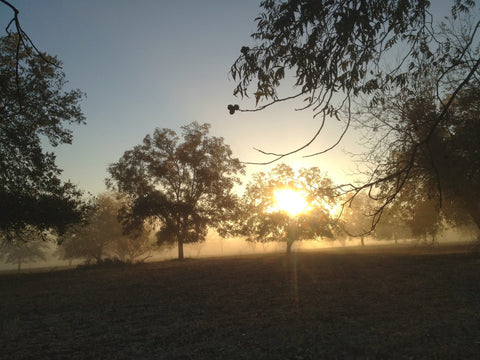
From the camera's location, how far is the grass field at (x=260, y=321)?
460 centimetres

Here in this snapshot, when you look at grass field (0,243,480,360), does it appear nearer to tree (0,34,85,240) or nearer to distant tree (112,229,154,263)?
tree (0,34,85,240)

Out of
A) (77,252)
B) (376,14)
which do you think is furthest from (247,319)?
(77,252)

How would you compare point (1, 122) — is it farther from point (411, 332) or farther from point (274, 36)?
point (411, 332)

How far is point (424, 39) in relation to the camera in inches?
208

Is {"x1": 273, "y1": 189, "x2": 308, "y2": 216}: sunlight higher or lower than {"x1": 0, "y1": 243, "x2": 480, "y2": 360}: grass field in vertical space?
higher

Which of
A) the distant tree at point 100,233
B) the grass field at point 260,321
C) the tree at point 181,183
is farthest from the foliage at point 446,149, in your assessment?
the distant tree at point 100,233

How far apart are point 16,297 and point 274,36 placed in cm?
1315

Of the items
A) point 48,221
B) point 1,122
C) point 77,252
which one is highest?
point 1,122

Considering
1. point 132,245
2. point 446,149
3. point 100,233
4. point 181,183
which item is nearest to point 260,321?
point 446,149

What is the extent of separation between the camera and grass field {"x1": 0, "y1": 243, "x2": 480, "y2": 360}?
460 centimetres

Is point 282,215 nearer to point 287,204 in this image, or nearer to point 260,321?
point 287,204

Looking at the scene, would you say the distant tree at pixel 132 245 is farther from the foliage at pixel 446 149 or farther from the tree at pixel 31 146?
the foliage at pixel 446 149

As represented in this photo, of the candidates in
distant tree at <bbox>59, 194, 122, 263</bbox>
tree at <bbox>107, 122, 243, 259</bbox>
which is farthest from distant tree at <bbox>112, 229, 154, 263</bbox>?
tree at <bbox>107, 122, 243, 259</bbox>

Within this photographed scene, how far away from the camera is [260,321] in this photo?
6.21m
